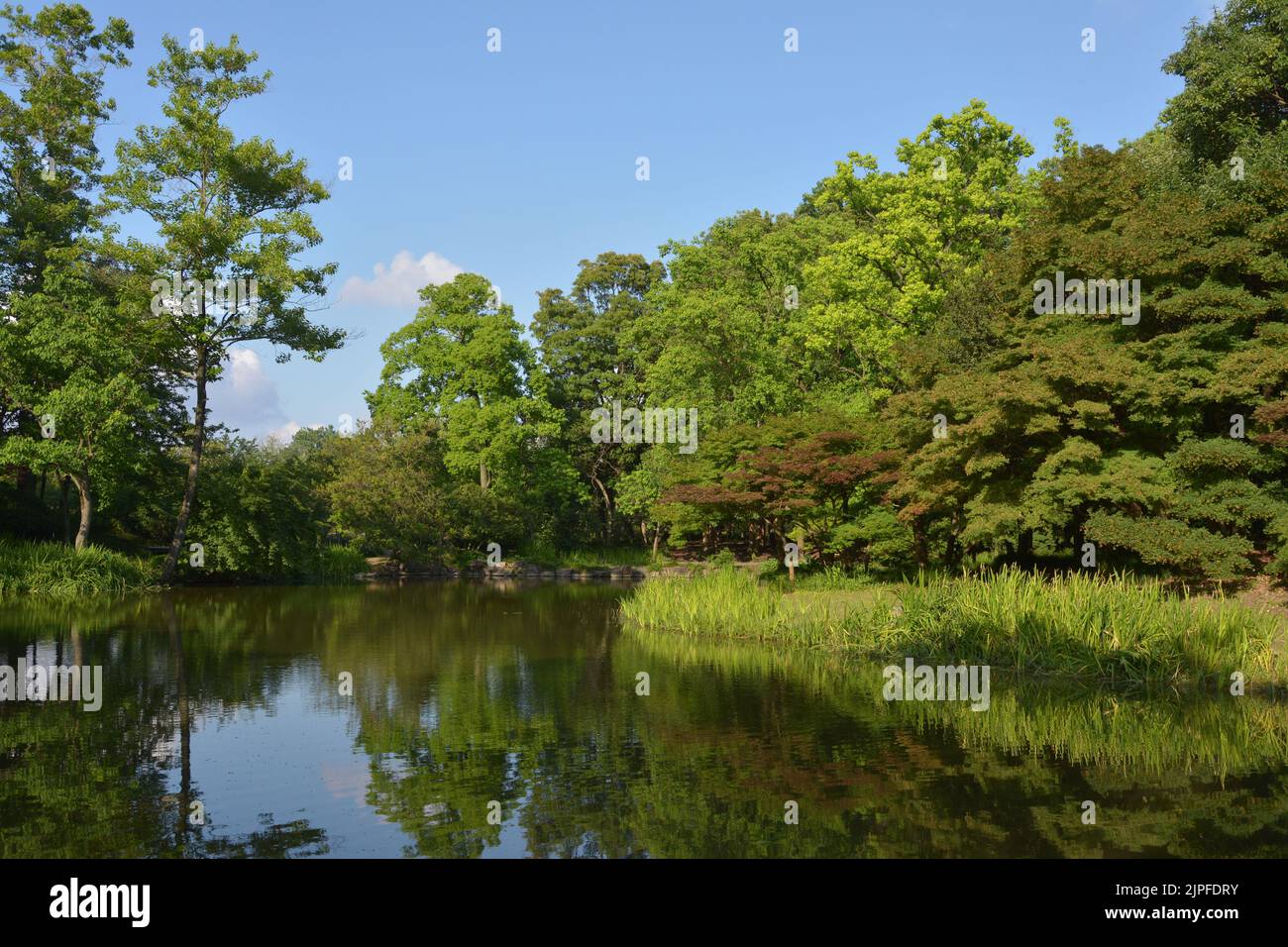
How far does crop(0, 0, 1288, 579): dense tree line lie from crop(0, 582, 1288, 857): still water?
6.70 meters

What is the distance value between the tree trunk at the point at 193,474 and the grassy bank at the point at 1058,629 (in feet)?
77.5

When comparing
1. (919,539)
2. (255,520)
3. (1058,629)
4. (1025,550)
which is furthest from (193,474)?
(1058,629)

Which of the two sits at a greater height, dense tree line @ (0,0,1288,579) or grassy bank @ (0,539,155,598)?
dense tree line @ (0,0,1288,579)

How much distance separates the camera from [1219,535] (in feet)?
59.7

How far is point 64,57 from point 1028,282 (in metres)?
36.2

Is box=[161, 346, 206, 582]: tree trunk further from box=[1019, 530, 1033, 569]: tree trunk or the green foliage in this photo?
box=[1019, 530, 1033, 569]: tree trunk

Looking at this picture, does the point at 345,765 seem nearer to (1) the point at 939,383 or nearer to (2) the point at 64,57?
(1) the point at 939,383

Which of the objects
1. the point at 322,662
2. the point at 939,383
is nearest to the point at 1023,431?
the point at 939,383

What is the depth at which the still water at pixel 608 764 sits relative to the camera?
25.9 ft

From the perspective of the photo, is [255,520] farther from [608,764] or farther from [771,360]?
[608,764]

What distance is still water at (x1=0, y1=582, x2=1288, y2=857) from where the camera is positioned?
311 inches

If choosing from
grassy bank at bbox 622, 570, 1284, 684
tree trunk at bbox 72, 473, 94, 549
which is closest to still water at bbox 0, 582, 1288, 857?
grassy bank at bbox 622, 570, 1284, 684

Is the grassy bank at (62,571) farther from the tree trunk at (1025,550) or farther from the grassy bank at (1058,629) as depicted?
the tree trunk at (1025,550)
